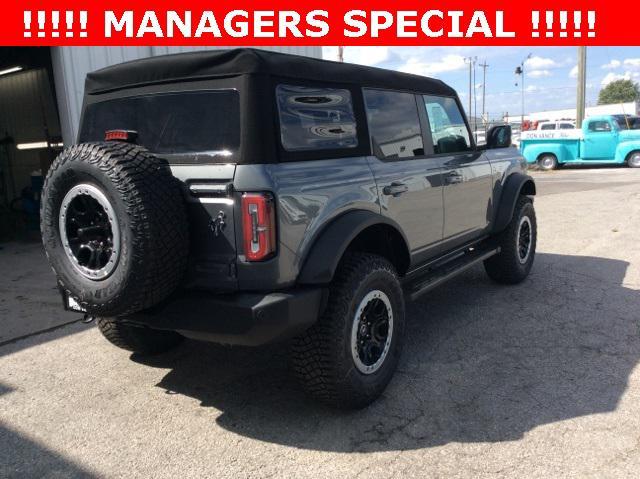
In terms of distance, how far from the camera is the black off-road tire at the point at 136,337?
389cm

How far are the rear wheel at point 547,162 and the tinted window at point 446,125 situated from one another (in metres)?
16.8

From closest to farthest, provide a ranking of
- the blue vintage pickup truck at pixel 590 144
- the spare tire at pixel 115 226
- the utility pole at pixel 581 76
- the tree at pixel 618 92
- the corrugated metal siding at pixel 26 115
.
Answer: the spare tire at pixel 115 226
the corrugated metal siding at pixel 26 115
the blue vintage pickup truck at pixel 590 144
the utility pole at pixel 581 76
the tree at pixel 618 92

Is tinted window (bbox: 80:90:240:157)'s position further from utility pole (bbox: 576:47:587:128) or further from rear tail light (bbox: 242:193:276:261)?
utility pole (bbox: 576:47:587:128)

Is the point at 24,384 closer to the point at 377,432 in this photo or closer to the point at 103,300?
the point at 103,300

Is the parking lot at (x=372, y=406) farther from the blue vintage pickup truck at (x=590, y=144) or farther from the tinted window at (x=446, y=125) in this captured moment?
the blue vintage pickup truck at (x=590, y=144)

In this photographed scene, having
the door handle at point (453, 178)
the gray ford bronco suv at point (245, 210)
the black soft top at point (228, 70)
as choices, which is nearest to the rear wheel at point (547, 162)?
the door handle at point (453, 178)

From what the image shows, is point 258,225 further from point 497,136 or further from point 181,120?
point 497,136

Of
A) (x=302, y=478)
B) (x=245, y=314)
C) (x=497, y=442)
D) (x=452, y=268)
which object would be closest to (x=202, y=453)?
(x=302, y=478)

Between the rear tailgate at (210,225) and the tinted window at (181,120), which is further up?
the tinted window at (181,120)

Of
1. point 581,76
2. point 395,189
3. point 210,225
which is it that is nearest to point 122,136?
point 210,225

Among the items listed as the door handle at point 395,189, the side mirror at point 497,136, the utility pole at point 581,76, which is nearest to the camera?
the door handle at point 395,189

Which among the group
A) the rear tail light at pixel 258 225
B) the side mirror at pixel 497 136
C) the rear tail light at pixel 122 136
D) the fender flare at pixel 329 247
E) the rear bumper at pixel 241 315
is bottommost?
the rear bumper at pixel 241 315

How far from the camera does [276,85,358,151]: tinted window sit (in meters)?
2.93

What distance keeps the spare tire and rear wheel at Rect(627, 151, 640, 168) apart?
65.0 feet
